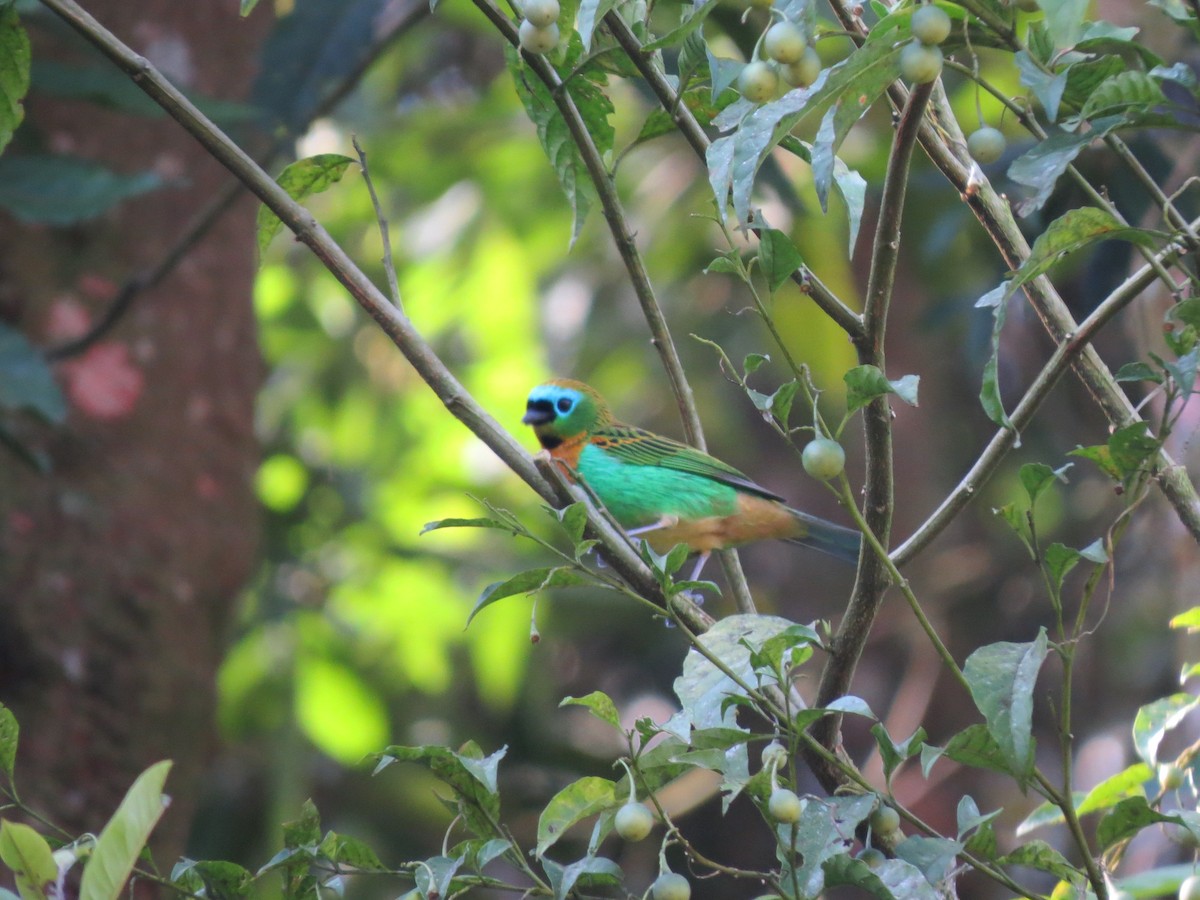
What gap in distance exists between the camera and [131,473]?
3957 millimetres

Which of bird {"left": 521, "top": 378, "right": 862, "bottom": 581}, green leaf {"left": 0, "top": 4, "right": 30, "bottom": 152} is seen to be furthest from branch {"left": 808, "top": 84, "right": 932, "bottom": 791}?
bird {"left": 521, "top": 378, "right": 862, "bottom": 581}

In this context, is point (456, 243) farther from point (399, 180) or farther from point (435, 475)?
point (435, 475)

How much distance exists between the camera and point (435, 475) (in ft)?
20.8

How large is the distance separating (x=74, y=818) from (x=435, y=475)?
301 centimetres

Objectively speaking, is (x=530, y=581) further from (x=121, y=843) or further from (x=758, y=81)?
(x=758, y=81)

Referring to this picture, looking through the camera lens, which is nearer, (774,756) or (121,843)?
(121,843)

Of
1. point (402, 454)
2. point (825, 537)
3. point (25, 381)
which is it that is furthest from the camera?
point (402, 454)

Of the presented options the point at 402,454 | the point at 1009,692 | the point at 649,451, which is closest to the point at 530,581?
the point at 1009,692

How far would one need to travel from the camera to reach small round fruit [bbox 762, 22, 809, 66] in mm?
1369

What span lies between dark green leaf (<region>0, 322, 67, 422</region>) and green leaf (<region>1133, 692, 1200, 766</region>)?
8.17 feet

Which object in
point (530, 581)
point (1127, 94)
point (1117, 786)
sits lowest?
point (1117, 786)

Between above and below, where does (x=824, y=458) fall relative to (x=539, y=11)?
below

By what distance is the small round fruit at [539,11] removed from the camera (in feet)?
5.08

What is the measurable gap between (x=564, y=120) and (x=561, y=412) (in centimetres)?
211
